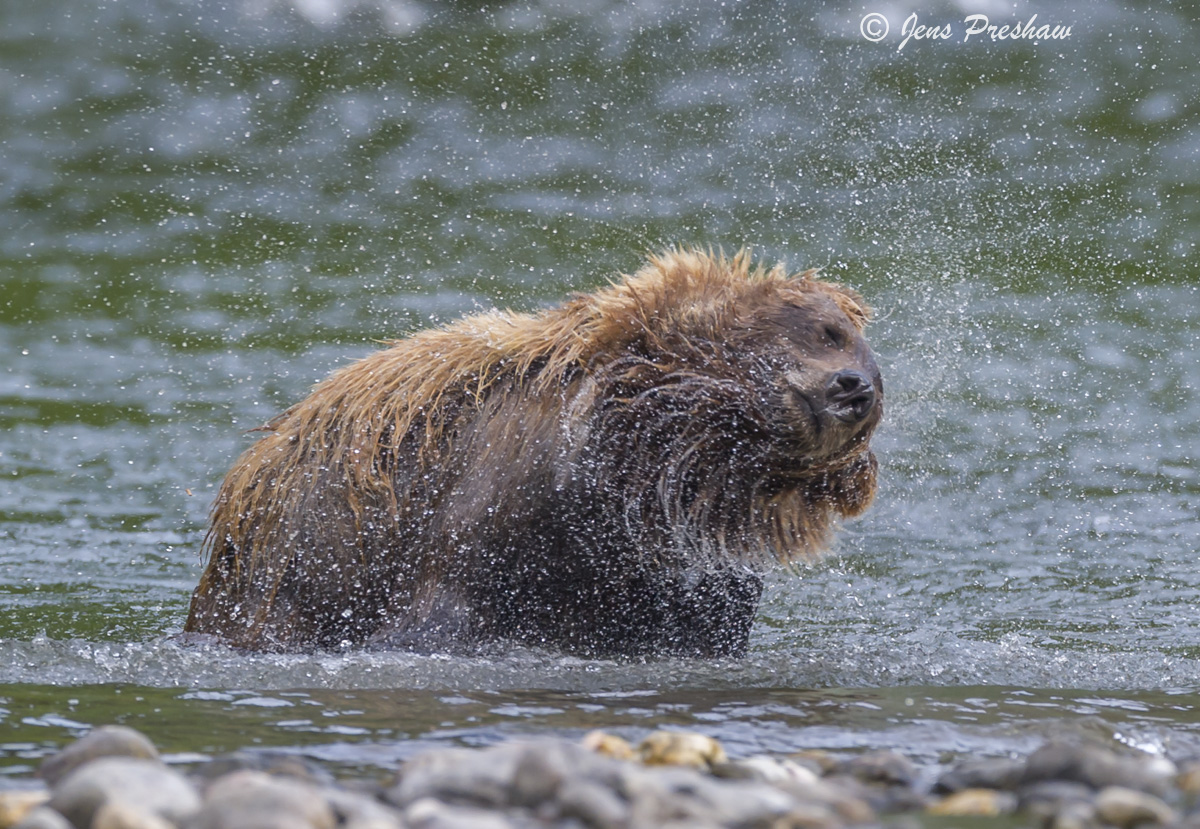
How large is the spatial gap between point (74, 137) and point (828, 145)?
25.2ft

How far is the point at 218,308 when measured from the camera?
12.9 m

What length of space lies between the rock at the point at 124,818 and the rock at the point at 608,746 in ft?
3.79

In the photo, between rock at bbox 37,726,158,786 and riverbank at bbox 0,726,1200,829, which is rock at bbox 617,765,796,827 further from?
rock at bbox 37,726,158,786

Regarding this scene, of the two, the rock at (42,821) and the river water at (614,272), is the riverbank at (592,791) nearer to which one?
the rock at (42,821)

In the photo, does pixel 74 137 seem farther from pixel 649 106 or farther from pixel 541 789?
pixel 541 789

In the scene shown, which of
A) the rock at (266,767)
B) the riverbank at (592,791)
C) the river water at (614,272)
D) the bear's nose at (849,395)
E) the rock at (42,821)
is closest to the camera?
the rock at (42,821)

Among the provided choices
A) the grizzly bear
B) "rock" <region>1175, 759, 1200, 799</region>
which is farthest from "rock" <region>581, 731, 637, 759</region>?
the grizzly bear

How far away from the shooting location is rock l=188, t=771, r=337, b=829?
110 inches

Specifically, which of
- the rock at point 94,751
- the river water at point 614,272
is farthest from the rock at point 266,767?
the river water at point 614,272

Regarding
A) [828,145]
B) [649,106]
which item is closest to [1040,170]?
[828,145]

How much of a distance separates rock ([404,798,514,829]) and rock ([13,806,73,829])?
2.00 feet

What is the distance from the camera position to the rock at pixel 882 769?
3621 millimetres

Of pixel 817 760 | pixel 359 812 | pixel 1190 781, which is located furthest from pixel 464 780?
pixel 1190 781

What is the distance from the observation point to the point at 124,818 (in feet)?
9.30
